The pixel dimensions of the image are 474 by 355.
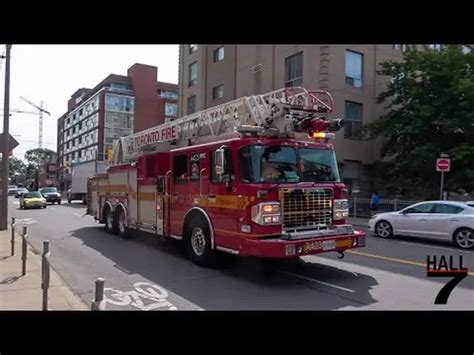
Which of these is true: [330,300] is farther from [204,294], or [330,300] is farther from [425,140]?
[425,140]

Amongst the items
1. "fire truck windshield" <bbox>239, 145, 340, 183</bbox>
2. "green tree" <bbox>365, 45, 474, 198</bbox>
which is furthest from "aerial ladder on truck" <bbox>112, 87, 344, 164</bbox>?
"green tree" <bbox>365, 45, 474, 198</bbox>

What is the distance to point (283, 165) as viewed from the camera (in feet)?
24.7

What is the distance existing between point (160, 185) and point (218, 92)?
24.3 m

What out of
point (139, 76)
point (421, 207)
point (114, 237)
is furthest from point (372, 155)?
point (139, 76)

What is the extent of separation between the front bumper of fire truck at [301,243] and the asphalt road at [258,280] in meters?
0.56

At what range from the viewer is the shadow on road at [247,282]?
6.12m

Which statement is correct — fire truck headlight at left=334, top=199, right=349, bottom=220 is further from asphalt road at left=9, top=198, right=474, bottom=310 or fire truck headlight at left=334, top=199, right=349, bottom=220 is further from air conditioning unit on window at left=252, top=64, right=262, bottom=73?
air conditioning unit on window at left=252, top=64, right=262, bottom=73

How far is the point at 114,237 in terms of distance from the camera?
12727 mm

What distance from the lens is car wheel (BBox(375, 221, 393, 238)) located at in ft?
45.0

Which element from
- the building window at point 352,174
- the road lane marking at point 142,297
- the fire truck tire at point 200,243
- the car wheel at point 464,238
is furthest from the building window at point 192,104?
the road lane marking at point 142,297
